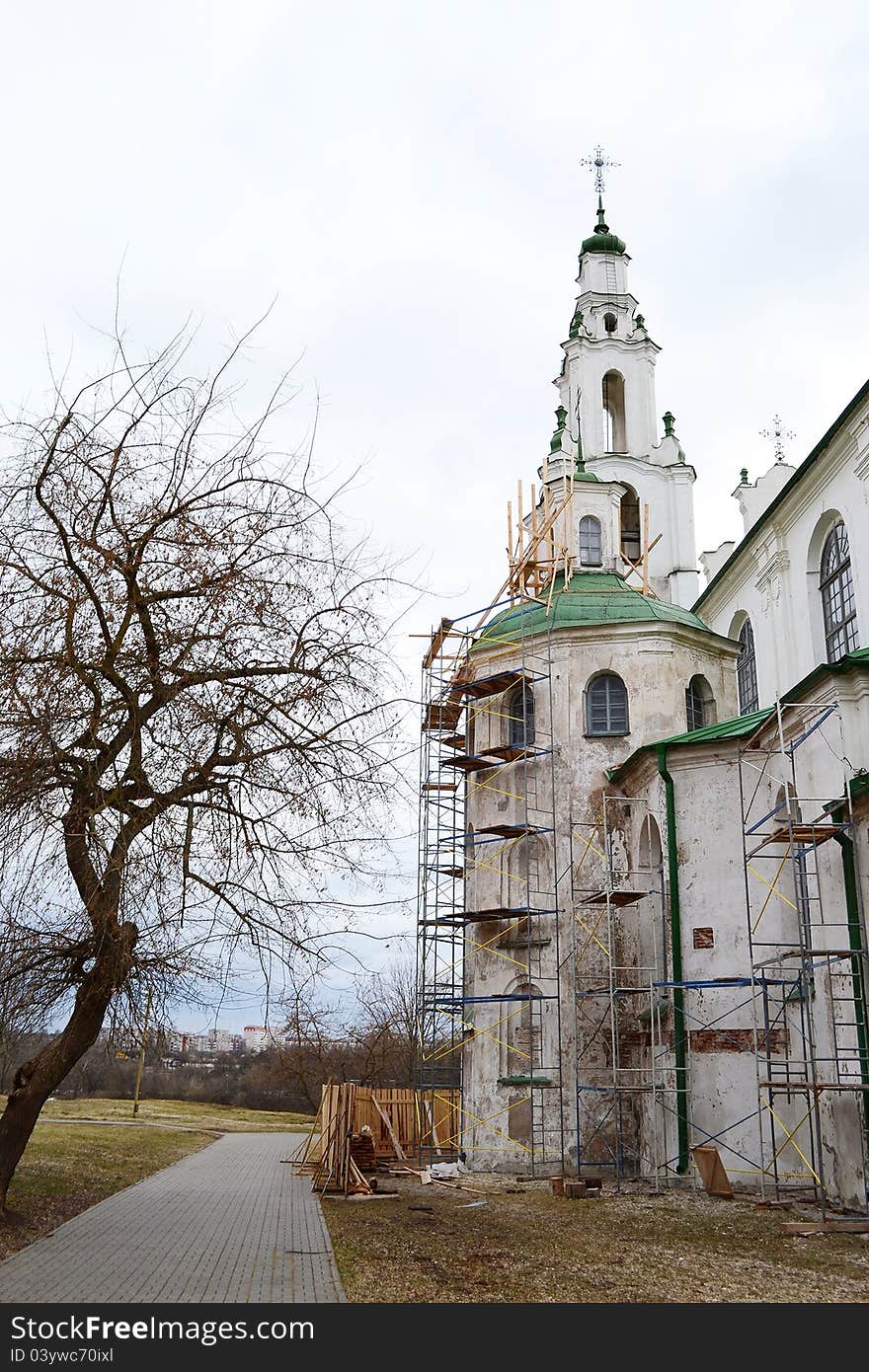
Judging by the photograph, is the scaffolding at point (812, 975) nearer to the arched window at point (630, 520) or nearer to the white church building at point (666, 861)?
the white church building at point (666, 861)

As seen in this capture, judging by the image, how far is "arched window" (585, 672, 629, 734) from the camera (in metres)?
22.8

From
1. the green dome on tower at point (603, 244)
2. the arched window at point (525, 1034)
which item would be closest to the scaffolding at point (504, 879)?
the arched window at point (525, 1034)

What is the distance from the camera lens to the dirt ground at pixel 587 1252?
32.3ft

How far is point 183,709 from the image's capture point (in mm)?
11438

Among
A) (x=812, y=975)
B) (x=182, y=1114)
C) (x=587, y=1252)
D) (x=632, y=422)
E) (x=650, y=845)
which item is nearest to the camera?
(x=587, y=1252)

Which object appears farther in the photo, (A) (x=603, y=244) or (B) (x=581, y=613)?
(A) (x=603, y=244)

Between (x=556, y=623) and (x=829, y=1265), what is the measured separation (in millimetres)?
14139

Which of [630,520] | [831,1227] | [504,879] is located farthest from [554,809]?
[630,520]

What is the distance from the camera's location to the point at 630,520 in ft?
109

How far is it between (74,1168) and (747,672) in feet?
58.6

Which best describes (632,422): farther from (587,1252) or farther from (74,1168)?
(587,1252)

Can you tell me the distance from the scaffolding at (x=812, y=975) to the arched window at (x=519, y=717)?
583cm

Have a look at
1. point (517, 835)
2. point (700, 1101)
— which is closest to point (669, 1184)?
point (700, 1101)

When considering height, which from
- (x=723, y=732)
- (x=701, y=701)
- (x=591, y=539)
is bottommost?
(x=723, y=732)
